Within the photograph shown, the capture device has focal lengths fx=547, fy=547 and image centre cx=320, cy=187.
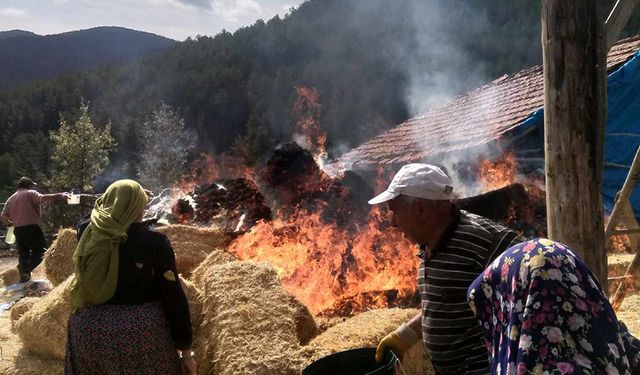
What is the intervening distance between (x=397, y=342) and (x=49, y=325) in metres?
3.86

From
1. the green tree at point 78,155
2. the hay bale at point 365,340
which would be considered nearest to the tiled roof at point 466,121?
the hay bale at point 365,340

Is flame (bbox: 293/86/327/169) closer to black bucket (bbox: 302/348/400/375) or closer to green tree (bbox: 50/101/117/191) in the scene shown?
green tree (bbox: 50/101/117/191)

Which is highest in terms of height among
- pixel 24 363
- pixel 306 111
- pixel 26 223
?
pixel 306 111

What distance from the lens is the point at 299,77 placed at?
135 feet

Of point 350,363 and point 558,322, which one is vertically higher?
point 558,322

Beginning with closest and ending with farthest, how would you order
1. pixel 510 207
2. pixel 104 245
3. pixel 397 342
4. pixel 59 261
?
pixel 397 342, pixel 104 245, pixel 59 261, pixel 510 207

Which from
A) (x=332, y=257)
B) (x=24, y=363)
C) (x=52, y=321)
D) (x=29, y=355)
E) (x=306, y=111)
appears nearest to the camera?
(x=52, y=321)

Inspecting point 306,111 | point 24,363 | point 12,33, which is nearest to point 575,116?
point 24,363

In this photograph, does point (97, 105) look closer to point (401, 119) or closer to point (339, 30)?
point (339, 30)

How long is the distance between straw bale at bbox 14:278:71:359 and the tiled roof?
8158 mm

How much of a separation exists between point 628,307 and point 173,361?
5740mm

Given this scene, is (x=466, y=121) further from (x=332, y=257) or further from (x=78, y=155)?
(x=78, y=155)

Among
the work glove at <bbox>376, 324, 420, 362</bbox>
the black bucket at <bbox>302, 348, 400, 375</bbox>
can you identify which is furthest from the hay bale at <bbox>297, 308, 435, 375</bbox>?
the work glove at <bbox>376, 324, 420, 362</bbox>

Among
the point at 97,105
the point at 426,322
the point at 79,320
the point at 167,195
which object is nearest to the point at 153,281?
the point at 79,320
